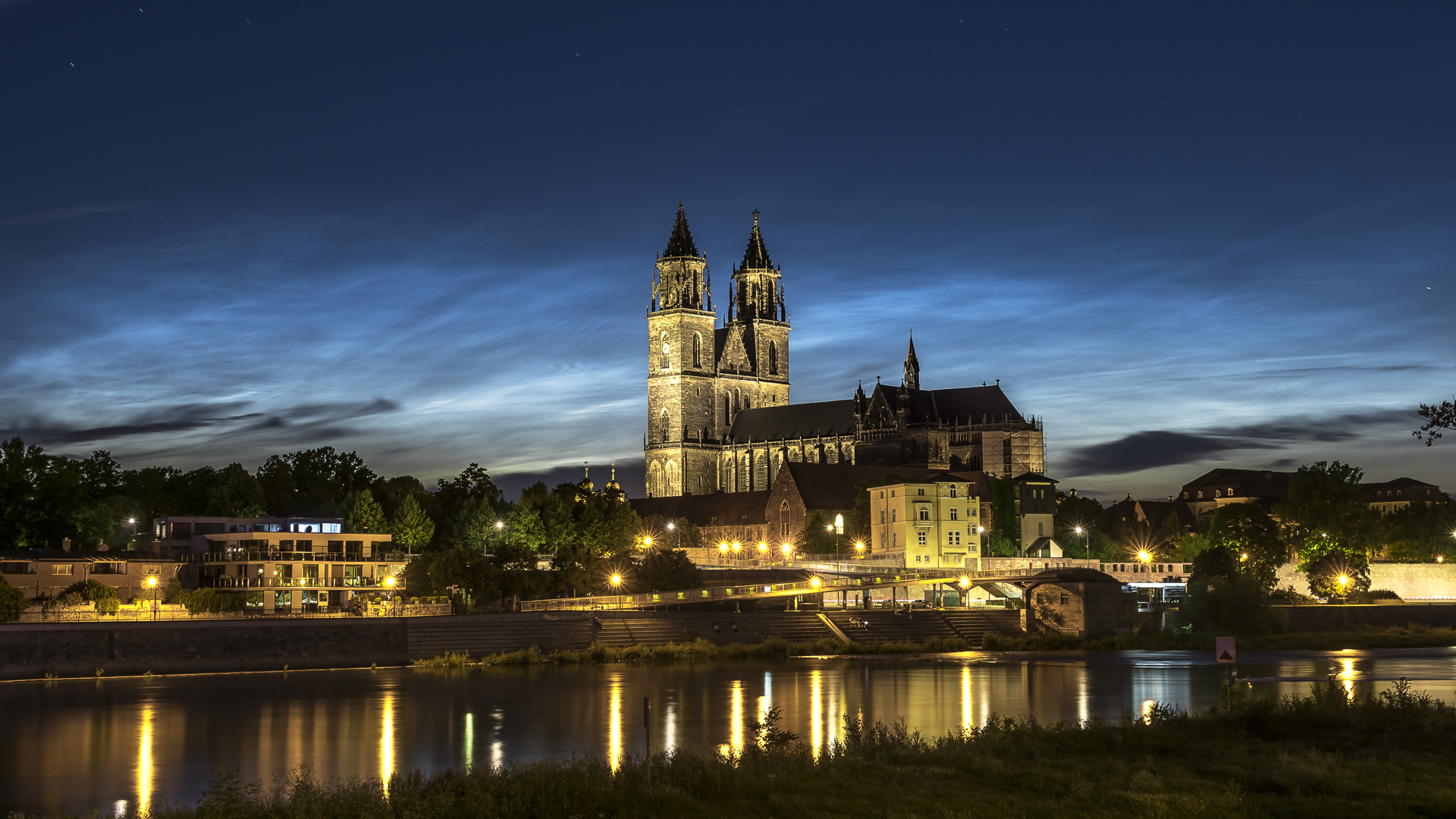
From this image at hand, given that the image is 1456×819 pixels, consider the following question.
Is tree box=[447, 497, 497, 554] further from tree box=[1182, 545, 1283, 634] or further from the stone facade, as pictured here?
tree box=[1182, 545, 1283, 634]

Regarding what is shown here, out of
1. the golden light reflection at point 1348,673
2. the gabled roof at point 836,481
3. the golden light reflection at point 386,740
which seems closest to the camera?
the golden light reflection at point 386,740

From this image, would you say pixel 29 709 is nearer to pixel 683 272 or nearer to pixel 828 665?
pixel 828 665

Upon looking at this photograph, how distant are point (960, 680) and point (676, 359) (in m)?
137

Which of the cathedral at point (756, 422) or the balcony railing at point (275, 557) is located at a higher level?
the cathedral at point (756, 422)

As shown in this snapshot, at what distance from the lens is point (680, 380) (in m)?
193

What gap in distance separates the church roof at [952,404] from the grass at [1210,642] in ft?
281

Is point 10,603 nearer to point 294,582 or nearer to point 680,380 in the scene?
point 294,582

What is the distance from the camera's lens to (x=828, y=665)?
67500 millimetres

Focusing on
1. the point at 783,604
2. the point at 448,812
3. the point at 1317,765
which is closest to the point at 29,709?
the point at 448,812

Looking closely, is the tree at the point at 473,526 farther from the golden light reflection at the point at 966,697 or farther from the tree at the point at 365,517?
the golden light reflection at the point at 966,697

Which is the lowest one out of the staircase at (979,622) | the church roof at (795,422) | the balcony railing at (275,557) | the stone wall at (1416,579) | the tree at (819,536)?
the staircase at (979,622)

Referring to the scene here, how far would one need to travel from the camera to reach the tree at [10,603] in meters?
66.9

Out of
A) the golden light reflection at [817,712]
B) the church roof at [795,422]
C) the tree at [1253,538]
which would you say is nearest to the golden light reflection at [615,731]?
the golden light reflection at [817,712]

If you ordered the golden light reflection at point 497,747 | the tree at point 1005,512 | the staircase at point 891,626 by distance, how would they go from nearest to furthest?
the golden light reflection at point 497,747 → the staircase at point 891,626 → the tree at point 1005,512
